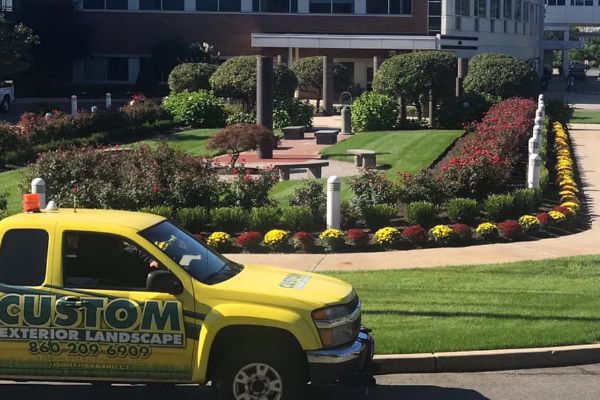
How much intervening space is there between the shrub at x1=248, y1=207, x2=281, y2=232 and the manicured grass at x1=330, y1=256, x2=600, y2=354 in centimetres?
311

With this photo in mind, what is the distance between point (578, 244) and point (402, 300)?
5.26 meters

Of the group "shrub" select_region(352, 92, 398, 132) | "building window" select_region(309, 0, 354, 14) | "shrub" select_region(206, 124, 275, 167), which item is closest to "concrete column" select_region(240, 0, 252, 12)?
"building window" select_region(309, 0, 354, 14)

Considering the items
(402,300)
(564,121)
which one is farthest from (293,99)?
(402,300)

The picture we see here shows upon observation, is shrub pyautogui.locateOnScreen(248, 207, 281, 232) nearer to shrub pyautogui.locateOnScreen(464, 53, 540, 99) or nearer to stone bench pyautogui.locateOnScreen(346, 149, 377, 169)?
stone bench pyautogui.locateOnScreen(346, 149, 377, 169)

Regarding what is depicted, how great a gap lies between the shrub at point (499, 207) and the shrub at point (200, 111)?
22729mm

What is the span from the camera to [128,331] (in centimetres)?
683

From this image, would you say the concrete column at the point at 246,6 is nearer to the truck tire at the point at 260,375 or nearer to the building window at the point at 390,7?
the building window at the point at 390,7

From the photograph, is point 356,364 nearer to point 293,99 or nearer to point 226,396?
point 226,396

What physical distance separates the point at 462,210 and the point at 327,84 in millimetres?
27637

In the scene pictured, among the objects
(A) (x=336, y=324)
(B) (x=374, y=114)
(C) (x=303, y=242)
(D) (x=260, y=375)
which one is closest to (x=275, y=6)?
(B) (x=374, y=114)

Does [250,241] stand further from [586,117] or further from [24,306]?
[586,117]

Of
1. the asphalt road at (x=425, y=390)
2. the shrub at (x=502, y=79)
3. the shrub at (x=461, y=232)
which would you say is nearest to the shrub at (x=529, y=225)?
the shrub at (x=461, y=232)

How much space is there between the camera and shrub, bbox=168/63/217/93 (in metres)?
41.7

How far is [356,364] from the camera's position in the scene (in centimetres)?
696
